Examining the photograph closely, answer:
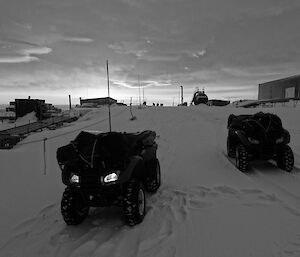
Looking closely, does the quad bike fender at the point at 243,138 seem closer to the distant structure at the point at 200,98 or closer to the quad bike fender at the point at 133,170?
the quad bike fender at the point at 133,170

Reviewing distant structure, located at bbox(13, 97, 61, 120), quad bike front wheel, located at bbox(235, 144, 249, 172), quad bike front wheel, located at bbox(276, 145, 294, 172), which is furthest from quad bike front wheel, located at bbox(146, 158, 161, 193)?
distant structure, located at bbox(13, 97, 61, 120)

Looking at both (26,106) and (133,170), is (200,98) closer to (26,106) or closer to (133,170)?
(26,106)

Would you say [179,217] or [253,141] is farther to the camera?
[253,141]

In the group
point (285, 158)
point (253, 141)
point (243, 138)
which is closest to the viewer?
point (285, 158)

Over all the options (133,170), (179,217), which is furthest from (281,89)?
(133,170)

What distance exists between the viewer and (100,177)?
4.39m

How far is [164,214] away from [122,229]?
83cm

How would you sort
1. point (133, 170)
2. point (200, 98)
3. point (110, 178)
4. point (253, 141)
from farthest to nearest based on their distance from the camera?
1. point (200, 98)
2. point (253, 141)
3. point (133, 170)
4. point (110, 178)

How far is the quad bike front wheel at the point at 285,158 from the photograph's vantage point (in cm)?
757

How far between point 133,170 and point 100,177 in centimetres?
64

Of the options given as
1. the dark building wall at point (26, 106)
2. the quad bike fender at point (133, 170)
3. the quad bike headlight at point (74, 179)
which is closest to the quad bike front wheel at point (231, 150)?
the quad bike fender at point (133, 170)

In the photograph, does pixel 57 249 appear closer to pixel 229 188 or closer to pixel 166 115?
pixel 229 188

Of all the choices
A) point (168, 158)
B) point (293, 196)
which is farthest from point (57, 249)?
point (168, 158)

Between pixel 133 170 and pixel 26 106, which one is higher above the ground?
pixel 26 106
